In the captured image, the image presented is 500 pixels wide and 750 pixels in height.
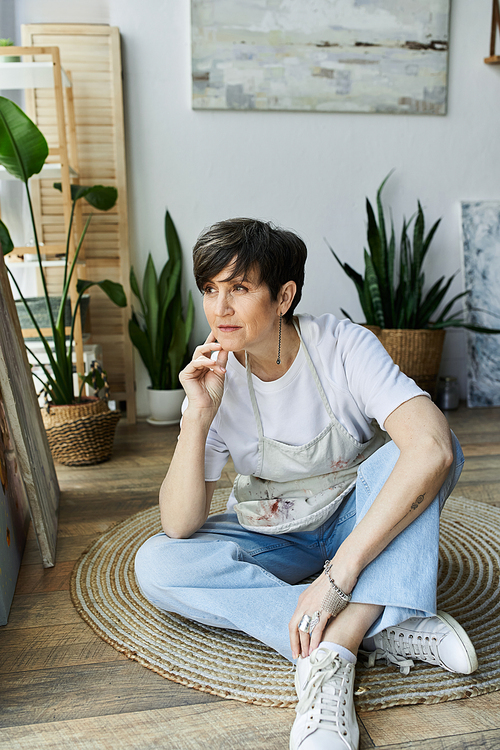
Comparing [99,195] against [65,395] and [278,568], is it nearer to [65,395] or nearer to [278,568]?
[65,395]

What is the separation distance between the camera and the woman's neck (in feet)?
4.64

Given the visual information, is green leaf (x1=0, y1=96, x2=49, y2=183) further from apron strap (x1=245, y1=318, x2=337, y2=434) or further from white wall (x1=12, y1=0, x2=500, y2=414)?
apron strap (x1=245, y1=318, x2=337, y2=434)

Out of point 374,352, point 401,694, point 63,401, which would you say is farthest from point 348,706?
point 63,401

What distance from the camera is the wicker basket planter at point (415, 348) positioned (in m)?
3.33

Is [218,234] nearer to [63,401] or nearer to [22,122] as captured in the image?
[22,122]

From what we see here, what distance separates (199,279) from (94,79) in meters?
2.44

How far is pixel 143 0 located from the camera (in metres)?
3.24

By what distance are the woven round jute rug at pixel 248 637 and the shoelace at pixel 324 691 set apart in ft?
0.38

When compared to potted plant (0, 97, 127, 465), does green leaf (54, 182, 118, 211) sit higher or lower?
higher

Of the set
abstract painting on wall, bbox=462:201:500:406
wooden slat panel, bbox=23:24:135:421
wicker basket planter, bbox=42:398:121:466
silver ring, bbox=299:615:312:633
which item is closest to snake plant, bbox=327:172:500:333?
abstract painting on wall, bbox=462:201:500:406

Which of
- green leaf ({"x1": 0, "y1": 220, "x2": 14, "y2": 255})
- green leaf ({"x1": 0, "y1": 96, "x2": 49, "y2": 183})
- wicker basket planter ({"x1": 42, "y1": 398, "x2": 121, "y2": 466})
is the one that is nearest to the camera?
green leaf ({"x1": 0, "y1": 96, "x2": 49, "y2": 183})

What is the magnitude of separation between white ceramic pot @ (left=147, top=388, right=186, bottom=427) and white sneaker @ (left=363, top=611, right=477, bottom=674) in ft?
7.28

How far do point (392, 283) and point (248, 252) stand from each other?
92.4 inches

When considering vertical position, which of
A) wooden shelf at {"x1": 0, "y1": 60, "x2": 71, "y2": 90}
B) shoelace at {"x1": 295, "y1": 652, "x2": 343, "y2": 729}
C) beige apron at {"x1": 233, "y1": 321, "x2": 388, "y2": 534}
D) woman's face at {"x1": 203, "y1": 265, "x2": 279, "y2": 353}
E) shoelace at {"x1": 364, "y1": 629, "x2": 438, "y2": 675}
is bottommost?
shoelace at {"x1": 364, "y1": 629, "x2": 438, "y2": 675}
